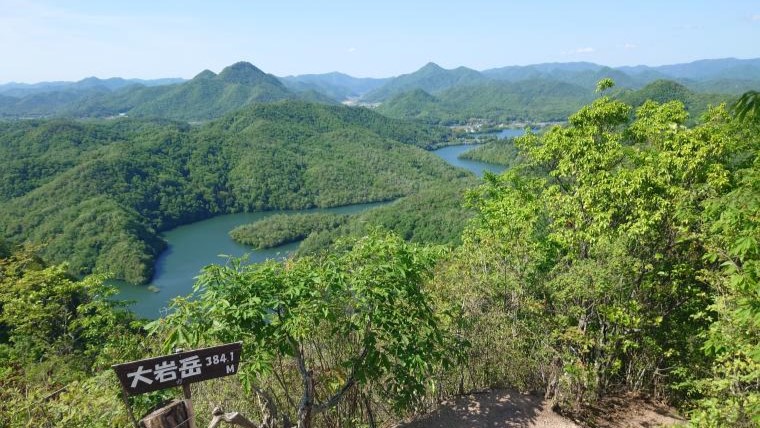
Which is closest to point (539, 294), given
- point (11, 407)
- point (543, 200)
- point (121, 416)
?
point (543, 200)

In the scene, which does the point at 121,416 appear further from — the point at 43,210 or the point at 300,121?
the point at 300,121

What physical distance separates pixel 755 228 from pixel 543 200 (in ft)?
14.2

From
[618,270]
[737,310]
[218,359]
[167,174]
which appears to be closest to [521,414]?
[618,270]

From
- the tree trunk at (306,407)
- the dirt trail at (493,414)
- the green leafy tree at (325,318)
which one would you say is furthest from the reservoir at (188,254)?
the tree trunk at (306,407)

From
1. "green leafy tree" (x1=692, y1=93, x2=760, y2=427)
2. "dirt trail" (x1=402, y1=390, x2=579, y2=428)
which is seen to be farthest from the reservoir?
"green leafy tree" (x1=692, y1=93, x2=760, y2=427)

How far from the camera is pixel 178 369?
360 centimetres

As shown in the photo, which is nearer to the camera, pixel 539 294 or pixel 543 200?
pixel 539 294

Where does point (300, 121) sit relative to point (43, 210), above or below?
above

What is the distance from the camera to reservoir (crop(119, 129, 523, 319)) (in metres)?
51.1

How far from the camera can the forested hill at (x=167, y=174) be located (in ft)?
202

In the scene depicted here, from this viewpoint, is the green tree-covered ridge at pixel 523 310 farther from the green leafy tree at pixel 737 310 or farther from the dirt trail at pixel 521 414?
the dirt trail at pixel 521 414

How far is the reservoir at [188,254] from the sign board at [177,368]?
3316 centimetres

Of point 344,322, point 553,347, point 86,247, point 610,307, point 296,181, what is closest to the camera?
point 344,322

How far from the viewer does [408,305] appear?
5367 mm
